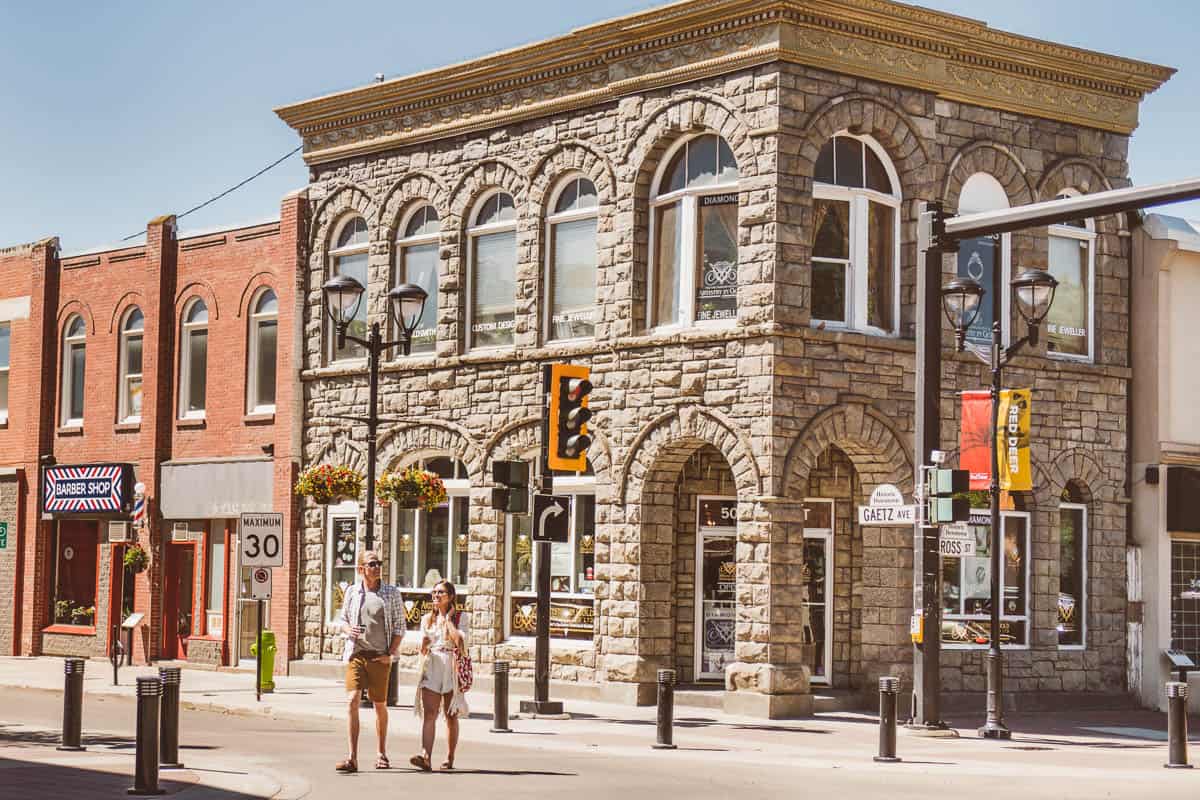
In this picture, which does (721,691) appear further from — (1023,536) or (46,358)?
(46,358)

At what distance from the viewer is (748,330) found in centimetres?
2355

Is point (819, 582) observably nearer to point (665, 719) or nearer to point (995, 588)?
point (995, 588)

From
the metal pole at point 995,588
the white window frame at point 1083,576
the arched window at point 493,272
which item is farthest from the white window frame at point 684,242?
the white window frame at point 1083,576

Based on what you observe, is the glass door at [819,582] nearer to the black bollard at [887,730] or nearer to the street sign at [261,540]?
the black bollard at [887,730]

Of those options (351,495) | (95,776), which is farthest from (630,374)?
(95,776)

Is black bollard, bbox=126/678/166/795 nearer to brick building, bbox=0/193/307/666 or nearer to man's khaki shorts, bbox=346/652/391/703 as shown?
man's khaki shorts, bbox=346/652/391/703

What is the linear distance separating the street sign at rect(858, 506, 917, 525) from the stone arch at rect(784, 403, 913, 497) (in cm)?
297

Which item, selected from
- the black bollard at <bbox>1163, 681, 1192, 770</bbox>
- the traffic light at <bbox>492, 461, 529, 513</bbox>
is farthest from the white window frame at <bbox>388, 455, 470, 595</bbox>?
the black bollard at <bbox>1163, 681, 1192, 770</bbox>

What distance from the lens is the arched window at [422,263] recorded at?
93.7 feet

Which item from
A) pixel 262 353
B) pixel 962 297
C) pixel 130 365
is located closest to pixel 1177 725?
pixel 962 297

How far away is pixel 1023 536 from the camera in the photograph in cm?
2597

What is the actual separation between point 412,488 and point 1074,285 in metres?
10.5

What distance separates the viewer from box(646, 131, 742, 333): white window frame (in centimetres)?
2450

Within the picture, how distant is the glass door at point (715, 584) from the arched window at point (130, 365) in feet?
44.6
